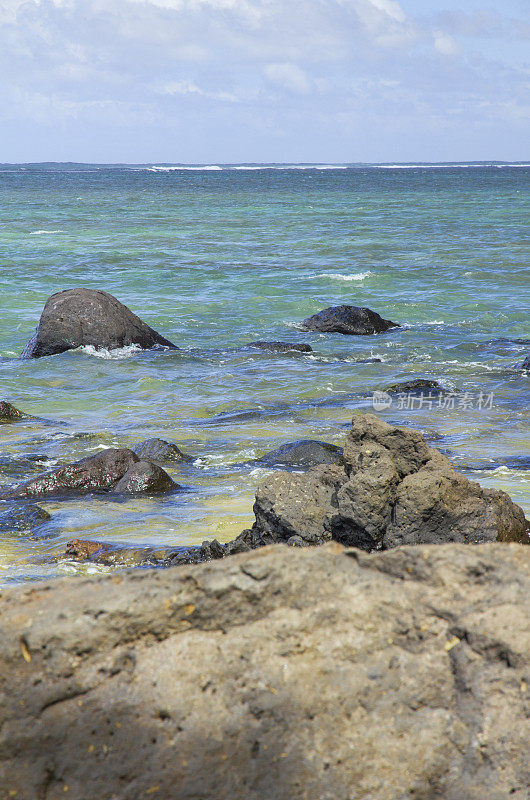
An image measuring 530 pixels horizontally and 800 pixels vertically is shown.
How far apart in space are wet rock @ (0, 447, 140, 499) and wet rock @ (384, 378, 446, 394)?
4.56m

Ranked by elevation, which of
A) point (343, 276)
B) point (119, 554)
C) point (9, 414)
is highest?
point (343, 276)

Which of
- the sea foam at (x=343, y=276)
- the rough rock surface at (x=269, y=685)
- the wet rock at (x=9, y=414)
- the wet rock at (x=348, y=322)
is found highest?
the rough rock surface at (x=269, y=685)

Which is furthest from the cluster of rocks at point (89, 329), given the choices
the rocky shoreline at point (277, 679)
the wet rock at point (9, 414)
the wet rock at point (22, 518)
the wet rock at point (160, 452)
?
the rocky shoreline at point (277, 679)

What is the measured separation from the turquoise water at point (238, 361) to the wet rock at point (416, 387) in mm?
385

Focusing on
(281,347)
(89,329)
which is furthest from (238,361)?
(89,329)

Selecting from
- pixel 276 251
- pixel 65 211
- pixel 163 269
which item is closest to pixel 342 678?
pixel 163 269

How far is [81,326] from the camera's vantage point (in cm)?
1371

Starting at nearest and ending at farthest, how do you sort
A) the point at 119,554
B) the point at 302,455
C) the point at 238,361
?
the point at 119,554
the point at 302,455
the point at 238,361

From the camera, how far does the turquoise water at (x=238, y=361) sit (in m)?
6.85

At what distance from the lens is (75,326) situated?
44.9ft

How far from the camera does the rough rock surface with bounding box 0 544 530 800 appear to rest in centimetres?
206

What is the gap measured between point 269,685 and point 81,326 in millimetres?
12157

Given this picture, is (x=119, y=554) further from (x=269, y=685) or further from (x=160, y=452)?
(x=269, y=685)

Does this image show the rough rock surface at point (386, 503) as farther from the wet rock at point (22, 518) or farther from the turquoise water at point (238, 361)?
the wet rock at point (22, 518)
